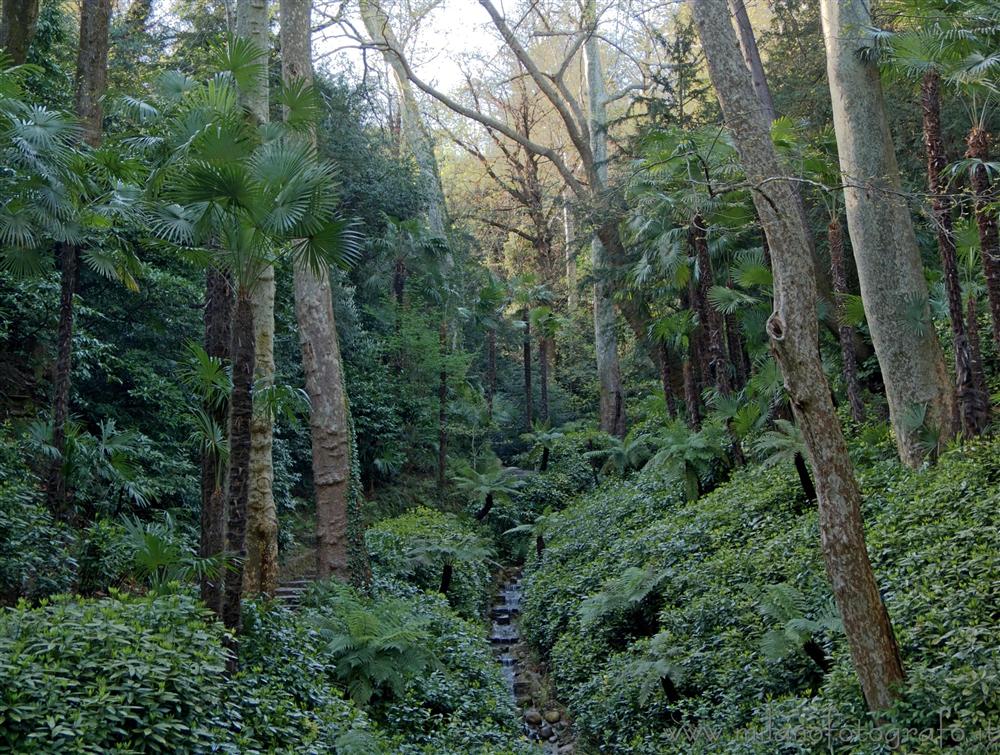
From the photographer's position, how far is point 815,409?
6.44 meters

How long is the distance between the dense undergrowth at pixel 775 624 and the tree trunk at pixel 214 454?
4529mm

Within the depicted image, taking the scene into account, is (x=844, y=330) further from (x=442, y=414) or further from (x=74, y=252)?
(x=442, y=414)


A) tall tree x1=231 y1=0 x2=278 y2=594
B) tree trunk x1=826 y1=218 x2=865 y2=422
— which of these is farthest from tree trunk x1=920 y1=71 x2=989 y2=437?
tall tree x1=231 y1=0 x2=278 y2=594

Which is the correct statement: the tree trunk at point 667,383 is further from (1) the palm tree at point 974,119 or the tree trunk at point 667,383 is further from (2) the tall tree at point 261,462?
(2) the tall tree at point 261,462

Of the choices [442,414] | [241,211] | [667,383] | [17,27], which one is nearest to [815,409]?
[241,211]

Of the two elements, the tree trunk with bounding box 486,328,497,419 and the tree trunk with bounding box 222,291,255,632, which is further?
the tree trunk with bounding box 486,328,497,419

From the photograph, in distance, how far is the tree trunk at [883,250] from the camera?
11008mm

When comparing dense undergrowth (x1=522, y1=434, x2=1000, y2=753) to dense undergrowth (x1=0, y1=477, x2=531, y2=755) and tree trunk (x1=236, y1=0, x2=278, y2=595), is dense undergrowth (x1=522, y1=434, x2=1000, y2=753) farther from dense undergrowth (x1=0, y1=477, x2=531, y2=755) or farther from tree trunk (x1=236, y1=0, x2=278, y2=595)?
tree trunk (x1=236, y1=0, x2=278, y2=595)

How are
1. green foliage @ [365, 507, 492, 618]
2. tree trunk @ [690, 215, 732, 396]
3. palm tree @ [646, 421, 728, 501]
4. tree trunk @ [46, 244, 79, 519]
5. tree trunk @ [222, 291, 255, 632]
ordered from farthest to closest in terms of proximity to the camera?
green foliage @ [365, 507, 492, 618]
tree trunk @ [690, 215, 732, 396]
palm tree @ [646, 421, 728, 501]
tree trunk @ [46, 244, 79, 519]
tree trunk @ [222, 291, 255, 632]

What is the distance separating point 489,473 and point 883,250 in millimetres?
13351

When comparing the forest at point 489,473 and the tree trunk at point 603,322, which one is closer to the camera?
the forest at point 489,473

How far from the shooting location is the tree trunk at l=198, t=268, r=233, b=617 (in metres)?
8.88

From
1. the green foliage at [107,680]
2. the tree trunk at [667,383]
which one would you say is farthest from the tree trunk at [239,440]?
the tree trunk at [667,383]

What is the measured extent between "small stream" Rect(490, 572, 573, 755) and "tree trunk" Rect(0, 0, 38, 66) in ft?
39.1
